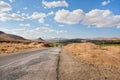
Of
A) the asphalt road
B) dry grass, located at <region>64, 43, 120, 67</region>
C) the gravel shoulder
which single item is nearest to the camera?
the asphalt road

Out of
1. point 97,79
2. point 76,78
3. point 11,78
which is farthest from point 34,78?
point 97,79

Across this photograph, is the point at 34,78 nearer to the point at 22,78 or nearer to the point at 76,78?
the point at 22,78

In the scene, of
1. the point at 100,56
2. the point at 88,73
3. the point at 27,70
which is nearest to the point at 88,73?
the point at 88,73

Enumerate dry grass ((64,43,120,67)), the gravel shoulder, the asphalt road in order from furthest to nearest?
1. dry grass ((64,43,120,67))
2. the gravel shoulder
3. the asphalt road

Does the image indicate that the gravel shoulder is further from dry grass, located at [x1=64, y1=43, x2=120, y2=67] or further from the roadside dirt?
dry grass, located at [x1=64, y1=43, x2=120, y2=67]

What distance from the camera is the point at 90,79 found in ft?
37.7

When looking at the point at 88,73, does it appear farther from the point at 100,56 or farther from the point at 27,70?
the point at 100,56

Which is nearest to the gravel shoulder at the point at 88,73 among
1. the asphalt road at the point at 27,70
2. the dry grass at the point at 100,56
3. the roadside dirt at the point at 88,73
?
the roadside dirt at the point at 88,73

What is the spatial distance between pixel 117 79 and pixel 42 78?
4.07 m

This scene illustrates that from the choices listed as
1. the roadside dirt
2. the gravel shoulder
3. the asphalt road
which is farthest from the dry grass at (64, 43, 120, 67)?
the asphalt road

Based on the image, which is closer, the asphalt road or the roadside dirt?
the asphalt road

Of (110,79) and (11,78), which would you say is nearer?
(11,78)

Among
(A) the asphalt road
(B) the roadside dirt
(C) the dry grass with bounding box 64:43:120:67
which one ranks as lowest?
(C) the dry grass with bounding box 64:43:120:67

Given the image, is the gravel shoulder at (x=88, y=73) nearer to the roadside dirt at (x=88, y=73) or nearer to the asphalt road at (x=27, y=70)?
the roadside dirt at (x=88, y=73)
